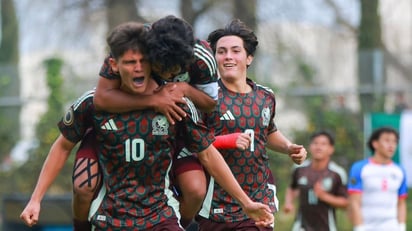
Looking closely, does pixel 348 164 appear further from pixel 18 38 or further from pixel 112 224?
pixel 112 224

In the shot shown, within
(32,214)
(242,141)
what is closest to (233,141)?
(242,141)

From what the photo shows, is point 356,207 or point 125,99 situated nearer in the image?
point 125,99

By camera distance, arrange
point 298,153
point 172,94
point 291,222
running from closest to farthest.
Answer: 1. point 172,94
2. point 298,153
3. point 291,222

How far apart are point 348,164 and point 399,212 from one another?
578cm

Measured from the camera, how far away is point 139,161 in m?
5.97

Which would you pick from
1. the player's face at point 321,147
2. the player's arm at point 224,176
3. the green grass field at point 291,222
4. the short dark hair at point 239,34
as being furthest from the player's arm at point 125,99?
the green grass field at point 291,222

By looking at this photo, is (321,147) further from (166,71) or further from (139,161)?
(166,71)

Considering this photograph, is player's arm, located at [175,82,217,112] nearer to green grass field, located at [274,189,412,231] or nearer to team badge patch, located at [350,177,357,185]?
team badge patch, located at [350,177,357,185]

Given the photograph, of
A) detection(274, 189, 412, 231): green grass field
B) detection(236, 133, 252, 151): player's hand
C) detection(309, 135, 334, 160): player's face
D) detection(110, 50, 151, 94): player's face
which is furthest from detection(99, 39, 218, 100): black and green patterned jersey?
detection(274, 189, 412, 231): green grass field

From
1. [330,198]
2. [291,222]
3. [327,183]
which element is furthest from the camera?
[291,222]

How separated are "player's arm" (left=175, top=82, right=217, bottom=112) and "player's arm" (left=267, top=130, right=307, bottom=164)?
95 cm

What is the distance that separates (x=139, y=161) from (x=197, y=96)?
508mm

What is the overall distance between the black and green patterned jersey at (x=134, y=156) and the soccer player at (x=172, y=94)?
0.08m

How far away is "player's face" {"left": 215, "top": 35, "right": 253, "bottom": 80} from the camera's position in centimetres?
705
